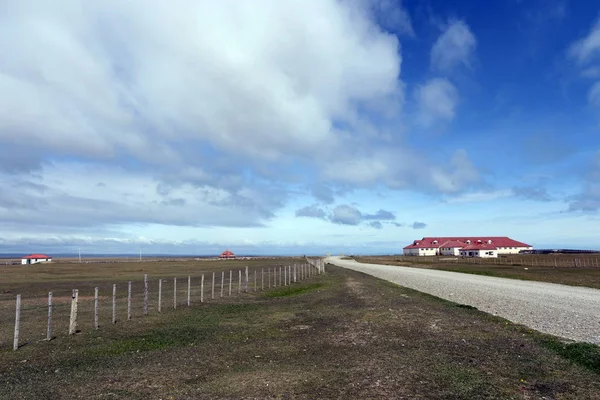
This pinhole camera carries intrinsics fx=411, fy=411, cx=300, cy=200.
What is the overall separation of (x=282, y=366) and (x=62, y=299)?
24527 mm

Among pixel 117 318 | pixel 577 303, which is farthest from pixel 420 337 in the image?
pixel 577 303

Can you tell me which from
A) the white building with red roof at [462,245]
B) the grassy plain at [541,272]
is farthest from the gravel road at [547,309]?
the white building with red roof at [462,245]

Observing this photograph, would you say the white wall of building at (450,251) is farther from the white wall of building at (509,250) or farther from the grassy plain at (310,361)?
the grassy plain at (310,361)

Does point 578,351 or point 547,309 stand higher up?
point 578,351

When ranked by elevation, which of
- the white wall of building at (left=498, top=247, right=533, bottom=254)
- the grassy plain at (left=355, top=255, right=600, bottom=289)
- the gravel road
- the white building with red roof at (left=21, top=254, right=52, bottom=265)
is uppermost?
the white building with red roof at (left=21, top=254, right=52, bottom=265)

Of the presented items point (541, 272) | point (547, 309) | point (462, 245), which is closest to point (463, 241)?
point (462, 245)

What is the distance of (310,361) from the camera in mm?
11602

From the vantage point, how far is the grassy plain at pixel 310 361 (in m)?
9.09

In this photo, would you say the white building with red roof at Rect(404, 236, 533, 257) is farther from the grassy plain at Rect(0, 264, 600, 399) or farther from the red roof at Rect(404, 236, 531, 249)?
the grassy plain at Rect(0, 264, 600, 399)

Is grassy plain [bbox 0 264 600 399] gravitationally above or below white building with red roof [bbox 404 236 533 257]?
below

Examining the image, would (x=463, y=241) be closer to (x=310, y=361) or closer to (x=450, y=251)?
(x=450, y=251)

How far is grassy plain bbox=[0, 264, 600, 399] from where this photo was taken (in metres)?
9.09

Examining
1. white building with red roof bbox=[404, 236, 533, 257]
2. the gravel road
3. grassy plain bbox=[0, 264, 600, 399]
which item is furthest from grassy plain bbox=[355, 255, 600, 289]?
white building with red roof bbox=[404, 236, 533, 257]

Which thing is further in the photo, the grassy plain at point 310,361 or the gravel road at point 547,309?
the gravel road at point 547,309
